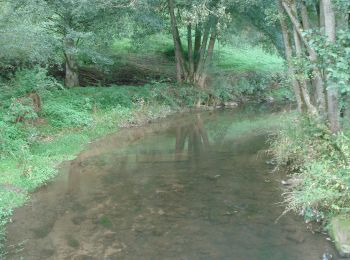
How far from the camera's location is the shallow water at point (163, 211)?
25.6ft

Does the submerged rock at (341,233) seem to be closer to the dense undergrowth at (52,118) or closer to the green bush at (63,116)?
the dense undergrowth at (52,118)

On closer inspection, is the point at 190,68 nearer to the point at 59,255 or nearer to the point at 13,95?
the point at 13,95

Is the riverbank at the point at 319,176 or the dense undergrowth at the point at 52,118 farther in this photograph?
the dense undergrowth at the point at 52,118

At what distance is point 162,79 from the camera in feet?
84.9

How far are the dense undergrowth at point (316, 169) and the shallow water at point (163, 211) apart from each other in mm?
431

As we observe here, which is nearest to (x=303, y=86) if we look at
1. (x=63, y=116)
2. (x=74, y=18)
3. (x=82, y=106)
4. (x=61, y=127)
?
(x=61, y=127)

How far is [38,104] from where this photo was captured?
55.4 feet

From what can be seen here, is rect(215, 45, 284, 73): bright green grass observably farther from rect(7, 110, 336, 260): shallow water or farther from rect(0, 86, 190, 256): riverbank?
rect(7, 110, 336, 260): shallow water

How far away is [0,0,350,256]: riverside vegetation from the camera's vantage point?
922 centimetres

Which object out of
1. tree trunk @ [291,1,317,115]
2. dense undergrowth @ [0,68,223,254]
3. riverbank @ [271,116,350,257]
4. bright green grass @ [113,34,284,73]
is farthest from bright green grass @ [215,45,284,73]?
riverbank @ [271,116,350,257]

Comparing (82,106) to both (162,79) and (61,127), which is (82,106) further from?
(162,79)

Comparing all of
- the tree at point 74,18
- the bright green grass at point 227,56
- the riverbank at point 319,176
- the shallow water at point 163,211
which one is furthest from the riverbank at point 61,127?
the bright green grass at point 227,56

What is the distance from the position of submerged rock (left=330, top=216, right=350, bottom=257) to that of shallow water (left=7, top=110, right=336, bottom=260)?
29 centimetres

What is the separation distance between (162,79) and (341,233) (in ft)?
63.0
